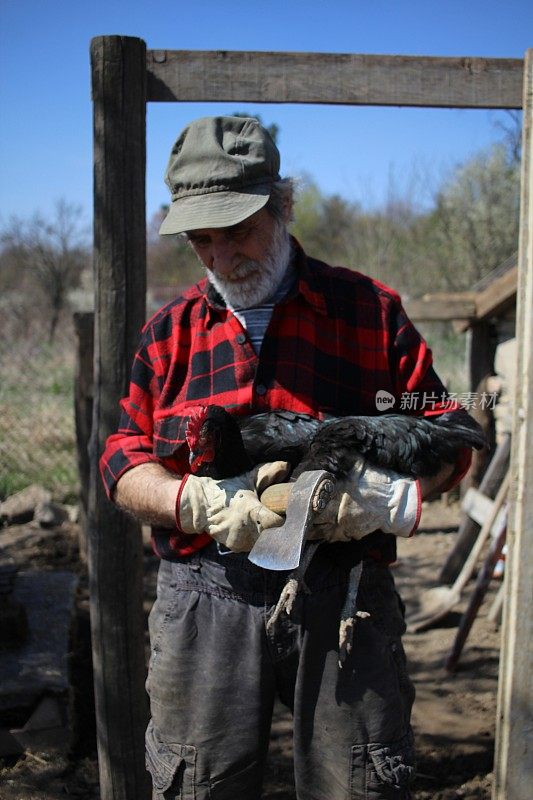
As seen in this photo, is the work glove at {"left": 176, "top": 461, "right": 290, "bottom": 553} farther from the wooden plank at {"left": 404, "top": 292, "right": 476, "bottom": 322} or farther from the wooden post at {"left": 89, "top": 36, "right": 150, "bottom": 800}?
the wooden plank at {"left": 404, "top": 292, "right": 476, "bottom": 322}

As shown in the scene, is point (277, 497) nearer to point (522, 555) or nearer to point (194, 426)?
point (194, 426)

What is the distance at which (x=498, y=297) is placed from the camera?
6.43 m

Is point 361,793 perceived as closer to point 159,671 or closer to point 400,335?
point 159,671

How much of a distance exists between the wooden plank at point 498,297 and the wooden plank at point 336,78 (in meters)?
3.57

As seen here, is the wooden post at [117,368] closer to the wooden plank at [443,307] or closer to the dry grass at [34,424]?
the wooden plank at [443,307]

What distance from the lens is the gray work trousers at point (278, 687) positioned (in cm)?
204

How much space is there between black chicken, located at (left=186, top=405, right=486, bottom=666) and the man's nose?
0.42 meters

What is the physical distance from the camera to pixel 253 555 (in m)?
1.87

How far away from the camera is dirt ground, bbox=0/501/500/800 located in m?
3.38

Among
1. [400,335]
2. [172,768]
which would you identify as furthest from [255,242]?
[172,768]

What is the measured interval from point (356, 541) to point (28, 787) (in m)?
2.18

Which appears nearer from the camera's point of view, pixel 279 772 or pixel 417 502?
pixel 417 502

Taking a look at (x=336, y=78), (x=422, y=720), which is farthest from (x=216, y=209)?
(x=422, y=720)
